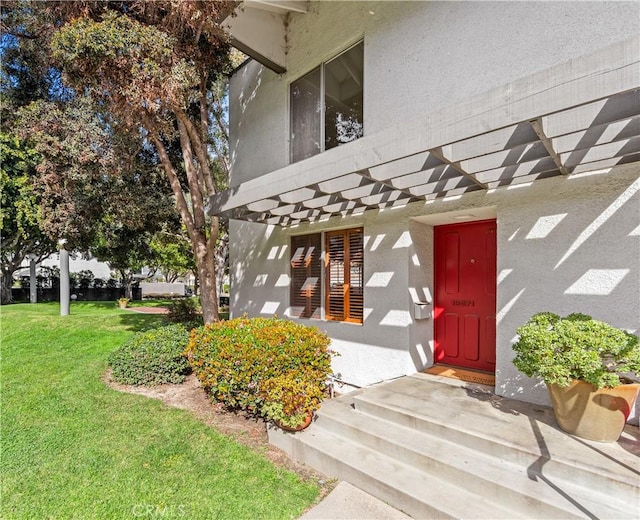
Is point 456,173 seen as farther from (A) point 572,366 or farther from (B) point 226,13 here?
(B) point 226,13

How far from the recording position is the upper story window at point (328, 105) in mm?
6078

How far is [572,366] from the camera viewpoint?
3023mm

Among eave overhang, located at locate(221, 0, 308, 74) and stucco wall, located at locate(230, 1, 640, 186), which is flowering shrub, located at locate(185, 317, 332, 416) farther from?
eave overhang, located at locate(221, 0, 308, 74)

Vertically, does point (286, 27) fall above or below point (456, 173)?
above

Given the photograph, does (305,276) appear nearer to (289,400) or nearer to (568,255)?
(289,400)

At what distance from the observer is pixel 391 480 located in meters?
3.16

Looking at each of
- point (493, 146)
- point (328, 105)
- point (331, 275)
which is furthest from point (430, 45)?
point (331, 275)

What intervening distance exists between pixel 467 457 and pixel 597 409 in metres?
1.21

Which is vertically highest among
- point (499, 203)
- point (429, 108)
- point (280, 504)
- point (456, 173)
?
point (429, 108)

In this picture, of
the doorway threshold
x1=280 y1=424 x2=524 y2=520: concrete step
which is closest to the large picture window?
the doorway threshold

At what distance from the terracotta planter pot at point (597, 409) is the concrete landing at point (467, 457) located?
3.9 inches

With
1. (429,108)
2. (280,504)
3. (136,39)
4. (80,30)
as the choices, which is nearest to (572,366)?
(280,504)

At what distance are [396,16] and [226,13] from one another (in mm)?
2762

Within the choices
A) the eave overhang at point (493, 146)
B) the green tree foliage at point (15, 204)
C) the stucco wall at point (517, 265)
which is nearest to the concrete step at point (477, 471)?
the stucco wall at point (517, 265)
